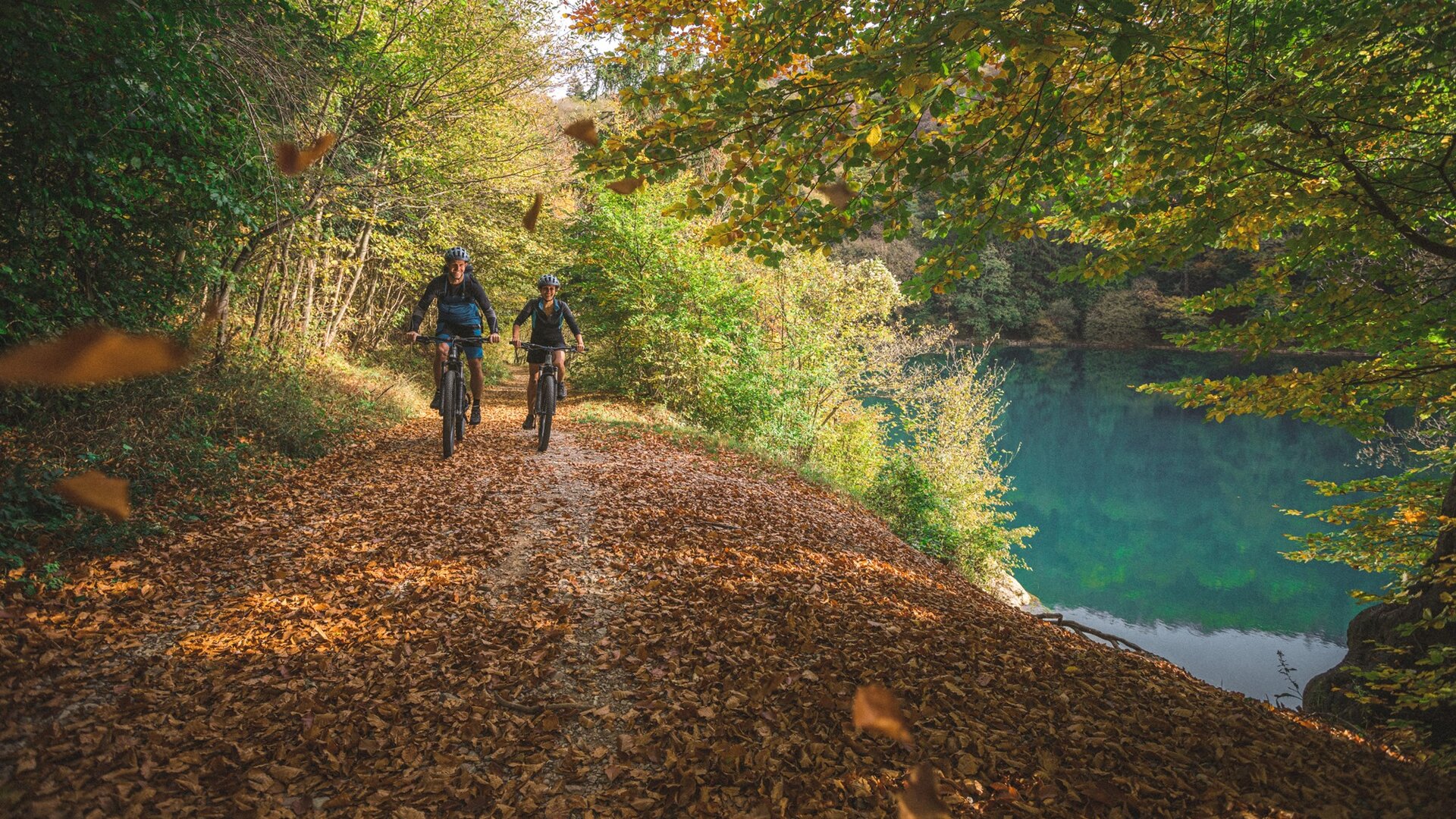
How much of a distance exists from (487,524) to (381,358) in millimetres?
13142

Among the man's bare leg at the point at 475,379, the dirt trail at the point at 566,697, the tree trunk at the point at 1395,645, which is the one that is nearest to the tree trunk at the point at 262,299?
the man's bare leg at the point at 475,379

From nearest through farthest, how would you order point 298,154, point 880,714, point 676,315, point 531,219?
point 880,714 < point 298,154 < point 676,315 < point 531,219

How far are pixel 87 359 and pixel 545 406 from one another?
4.02m

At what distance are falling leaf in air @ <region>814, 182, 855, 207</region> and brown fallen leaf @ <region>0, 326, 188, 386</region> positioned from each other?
225 inches

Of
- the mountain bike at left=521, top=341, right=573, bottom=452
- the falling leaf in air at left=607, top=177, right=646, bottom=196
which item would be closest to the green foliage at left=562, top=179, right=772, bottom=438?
the mountain bike at left=521, top=341, right=573, bottom=452

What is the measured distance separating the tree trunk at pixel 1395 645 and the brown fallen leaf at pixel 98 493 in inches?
315

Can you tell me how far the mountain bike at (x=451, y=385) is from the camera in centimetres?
680

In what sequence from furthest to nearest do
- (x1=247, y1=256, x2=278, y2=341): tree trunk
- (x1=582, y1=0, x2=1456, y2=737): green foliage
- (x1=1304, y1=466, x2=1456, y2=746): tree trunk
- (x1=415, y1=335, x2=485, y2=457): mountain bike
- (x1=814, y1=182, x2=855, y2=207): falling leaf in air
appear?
(x1=247, y1=256, x2=278, y2=341): tree trunk
(x1=415, y1=335, x2=485, y2=457): mountain bike
(x1=1304, y1=466, x2=1456, y2=746): tree trunk
(x1=814, y1=182, x2=855, y2=207): falling leaf in air
(x1=582, y1=0, x2=1456, y2=737): green foliage

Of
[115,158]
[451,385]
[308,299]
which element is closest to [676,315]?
[451,385]

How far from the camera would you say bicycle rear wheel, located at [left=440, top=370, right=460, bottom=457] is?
6801 mm

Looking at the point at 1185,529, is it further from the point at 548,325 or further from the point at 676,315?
the point at 548,325

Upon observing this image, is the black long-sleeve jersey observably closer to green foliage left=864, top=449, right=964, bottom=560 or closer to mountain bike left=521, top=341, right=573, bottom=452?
mountain bike left=521, top=341, right=573, bottom=452

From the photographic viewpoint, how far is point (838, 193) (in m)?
3.75

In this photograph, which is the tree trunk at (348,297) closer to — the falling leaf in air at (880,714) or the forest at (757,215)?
the forest at (757,215)
